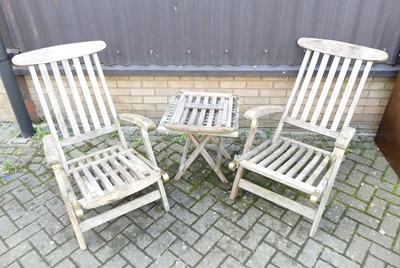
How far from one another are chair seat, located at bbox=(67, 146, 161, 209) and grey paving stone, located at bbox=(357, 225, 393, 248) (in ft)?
5.84

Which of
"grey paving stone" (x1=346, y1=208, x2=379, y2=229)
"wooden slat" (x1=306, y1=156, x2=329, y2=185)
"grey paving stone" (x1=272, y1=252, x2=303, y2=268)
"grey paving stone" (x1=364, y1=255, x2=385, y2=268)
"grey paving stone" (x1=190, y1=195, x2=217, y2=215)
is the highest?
"wooden slat" (x1=306, y1=156, x2=329, y2=185)

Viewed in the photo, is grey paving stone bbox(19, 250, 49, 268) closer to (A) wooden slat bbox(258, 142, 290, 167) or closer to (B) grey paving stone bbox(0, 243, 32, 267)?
(B) grey paving stone bbox(0, 243, 32, 267)

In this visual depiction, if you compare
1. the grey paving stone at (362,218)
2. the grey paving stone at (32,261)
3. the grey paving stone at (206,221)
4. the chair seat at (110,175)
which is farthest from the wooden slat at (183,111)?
the grey paving stone at (362,218)

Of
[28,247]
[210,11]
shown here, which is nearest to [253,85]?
[210,11]

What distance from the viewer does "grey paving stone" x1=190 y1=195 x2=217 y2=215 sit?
2844mm

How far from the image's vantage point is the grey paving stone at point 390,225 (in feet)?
8.55

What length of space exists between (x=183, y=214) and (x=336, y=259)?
130 cm

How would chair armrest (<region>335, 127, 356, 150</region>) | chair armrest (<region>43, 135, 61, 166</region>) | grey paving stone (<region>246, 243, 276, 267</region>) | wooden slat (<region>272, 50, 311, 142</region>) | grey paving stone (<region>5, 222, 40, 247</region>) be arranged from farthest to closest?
wooden slat (<region>272, 50, 311, 142</region>)
grey paving stone (<region>5, 222, 40, 247</region>)
grey paving stone (<region>246, 243, 276, 267</region>)
chair armrest (<region>335, 127, 356, 150</region>)
chair armrest (<region>43, 135, 61, 166</region>)

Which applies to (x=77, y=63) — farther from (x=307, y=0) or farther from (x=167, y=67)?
(x=307, y=0)

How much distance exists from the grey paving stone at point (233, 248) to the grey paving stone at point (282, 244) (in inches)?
8.8

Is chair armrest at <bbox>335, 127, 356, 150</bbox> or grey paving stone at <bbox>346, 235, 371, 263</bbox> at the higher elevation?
chair armrest at <bbox>335, 127, 356, 150</bbox>

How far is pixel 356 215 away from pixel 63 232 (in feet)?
8.46

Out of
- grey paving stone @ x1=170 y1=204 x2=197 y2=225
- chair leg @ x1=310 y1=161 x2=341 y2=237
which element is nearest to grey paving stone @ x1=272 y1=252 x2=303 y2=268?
chair leg @ x1=310 y1=161 x2=341 y2=237

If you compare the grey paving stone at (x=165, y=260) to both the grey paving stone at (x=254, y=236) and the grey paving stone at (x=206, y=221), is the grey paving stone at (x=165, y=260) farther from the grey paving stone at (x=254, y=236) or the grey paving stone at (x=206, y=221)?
the grey paving stone at (x=254, y=236)
